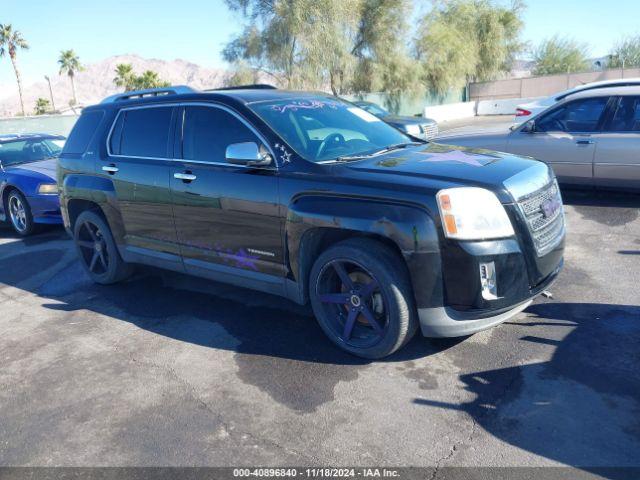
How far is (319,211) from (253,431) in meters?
1.48

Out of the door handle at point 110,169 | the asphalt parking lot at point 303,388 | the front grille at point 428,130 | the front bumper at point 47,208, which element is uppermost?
the door handle at point 110,169

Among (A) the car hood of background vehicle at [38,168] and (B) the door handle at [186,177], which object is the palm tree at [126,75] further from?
(B) the door handle at [186,177]

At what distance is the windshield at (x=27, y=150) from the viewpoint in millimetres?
9602

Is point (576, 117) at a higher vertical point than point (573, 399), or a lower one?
higher

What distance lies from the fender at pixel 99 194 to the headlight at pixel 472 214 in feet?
11.2

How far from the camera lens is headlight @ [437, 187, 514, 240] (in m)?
3.34

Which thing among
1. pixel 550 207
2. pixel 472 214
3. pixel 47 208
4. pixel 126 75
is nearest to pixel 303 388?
pixel 472 214

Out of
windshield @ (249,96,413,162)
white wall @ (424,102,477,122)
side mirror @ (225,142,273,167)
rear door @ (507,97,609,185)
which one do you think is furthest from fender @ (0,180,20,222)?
white wall @ (424,102,477,122)

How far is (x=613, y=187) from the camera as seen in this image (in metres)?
7.48

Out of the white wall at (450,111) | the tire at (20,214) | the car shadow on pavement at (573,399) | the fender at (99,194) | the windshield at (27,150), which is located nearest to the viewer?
the car shadow on pavement at (573,399)

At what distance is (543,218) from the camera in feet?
12.5

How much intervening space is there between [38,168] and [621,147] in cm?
865

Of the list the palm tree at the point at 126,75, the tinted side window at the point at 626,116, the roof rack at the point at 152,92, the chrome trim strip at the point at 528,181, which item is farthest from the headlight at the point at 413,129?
the palm tree at the point at 126,75

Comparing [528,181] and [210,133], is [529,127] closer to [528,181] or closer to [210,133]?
[528,181]
